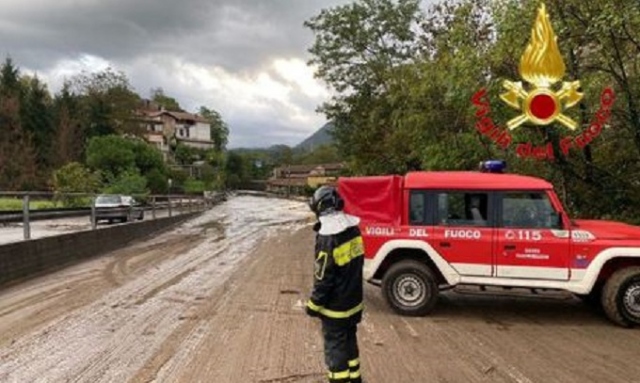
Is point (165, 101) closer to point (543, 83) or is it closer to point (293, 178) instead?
point (293, 178)

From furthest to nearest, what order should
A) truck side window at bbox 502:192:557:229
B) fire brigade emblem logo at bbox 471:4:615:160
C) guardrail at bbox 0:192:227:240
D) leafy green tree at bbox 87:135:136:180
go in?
leafy green tree at bbox 87:135:136:180, guardrail at bbox 0:192:227:240, fire brigade emblem logo at bbox 471:4:615:160, truck side window at bbox 502:192:557:229

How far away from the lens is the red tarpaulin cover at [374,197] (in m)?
10.2

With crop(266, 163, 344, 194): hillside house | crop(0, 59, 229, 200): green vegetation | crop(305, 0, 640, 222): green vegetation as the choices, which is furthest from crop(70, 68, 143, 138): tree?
crop(305, 0, 640, 222): green vegetation

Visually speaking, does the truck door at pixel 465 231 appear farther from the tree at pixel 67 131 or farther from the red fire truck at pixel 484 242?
the tree at pixel 67 131

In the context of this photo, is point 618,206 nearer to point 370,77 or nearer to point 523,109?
point 523,109

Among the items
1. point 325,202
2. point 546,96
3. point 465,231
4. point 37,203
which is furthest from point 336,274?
point 37,203

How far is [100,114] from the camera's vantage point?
90188mm

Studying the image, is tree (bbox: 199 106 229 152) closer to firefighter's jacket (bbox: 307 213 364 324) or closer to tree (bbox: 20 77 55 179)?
tree (bbox: 20 77 55 179)

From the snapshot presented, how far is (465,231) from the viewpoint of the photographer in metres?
9.87

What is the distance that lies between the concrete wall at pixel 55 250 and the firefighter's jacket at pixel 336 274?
868 centimetres

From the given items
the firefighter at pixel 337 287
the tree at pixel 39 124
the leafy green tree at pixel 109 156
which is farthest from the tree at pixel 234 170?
the firefighter at pixel 337 287

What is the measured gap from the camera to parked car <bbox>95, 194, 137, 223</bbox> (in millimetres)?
25312

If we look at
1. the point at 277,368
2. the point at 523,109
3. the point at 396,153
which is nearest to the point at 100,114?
the point at 396,153

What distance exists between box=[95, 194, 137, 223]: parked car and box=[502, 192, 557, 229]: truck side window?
17.8 metres
